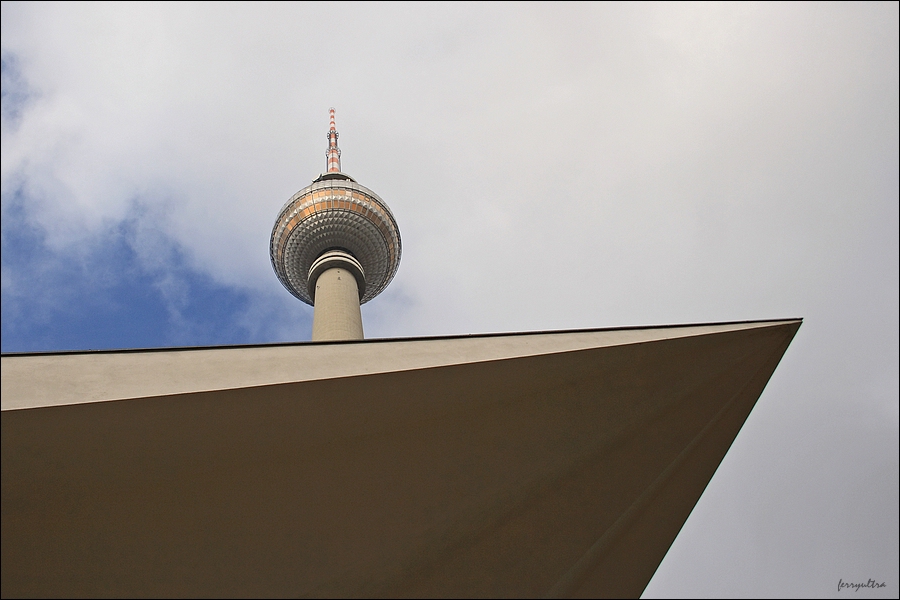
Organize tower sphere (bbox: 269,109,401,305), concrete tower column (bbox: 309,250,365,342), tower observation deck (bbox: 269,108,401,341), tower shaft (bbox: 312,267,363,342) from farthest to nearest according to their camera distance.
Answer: tower sphere (bbox: 269,109,401,305), tower observation deck (bbox: 269,108,401,341), concrete tower column (bbox: 309,250,365,342), tower shaft (bbox: 312,267,363,342)

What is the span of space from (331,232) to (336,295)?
172 inches

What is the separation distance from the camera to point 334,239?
25.3 meters

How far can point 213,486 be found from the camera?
559cm

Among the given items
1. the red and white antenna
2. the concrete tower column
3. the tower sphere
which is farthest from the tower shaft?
the red and white antenna

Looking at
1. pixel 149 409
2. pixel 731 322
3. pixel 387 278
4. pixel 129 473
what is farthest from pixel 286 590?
pixel 387 278

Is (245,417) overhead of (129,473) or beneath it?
overhead

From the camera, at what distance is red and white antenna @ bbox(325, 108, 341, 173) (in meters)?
28.6

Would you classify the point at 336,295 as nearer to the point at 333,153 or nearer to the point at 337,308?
the point at 337,308

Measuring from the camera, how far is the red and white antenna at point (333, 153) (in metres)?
28.6

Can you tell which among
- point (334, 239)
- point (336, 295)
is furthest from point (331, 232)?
point (336, 295)

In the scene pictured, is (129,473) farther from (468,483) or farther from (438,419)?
(468,483)

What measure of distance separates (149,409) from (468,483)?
3516 mm

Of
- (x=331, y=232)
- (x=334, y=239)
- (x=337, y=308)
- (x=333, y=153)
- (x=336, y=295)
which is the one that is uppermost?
(x=333, y=153)

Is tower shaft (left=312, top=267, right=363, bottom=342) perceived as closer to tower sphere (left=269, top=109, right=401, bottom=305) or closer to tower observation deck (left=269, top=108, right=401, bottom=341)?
tower observation deck (left=269, top=108, right=401, bottom=341)
